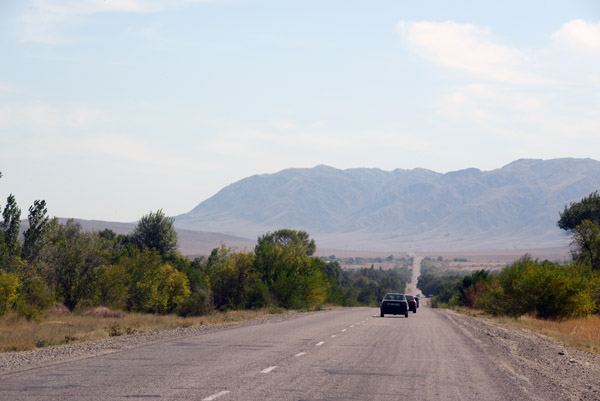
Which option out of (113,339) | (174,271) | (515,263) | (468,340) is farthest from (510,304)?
(113,339)

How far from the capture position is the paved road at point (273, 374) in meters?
11.5

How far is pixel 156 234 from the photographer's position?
81250 millimetres

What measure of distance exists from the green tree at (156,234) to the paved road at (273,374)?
60.5 meters

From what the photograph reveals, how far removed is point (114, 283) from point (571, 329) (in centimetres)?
2844

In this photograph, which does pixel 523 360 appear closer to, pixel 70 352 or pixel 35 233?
pixel 70 352

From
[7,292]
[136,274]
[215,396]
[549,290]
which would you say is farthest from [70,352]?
[136,274]

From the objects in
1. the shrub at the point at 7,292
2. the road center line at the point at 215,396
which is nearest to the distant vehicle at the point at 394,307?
the shrub at the point at 7,292

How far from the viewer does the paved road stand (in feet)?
37.7

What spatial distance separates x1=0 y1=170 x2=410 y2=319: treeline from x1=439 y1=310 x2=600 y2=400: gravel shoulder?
21.2 meters

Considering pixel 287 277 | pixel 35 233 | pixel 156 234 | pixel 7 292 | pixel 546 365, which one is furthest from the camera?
pixel 156 234

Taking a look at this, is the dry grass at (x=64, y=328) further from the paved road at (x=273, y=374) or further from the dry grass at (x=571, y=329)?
the dry grass at (x=571, y=329)

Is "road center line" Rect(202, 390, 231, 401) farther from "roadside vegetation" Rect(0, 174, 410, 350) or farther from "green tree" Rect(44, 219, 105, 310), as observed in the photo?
"green tree" Rect(44, 219, 105, 310)

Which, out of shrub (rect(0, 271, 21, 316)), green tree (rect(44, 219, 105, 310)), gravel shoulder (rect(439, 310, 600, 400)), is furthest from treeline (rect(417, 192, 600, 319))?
shrub (rect(0, 271, 21, 316))

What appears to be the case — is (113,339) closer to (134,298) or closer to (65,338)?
(65,338)
